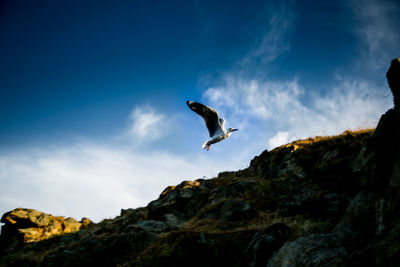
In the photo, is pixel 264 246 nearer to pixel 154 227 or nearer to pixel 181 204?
pixel 154 227

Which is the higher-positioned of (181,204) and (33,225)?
(181,204)

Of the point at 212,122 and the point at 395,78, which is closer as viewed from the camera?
the point at 395,78

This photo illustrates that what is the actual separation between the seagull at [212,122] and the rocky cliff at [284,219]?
3890 millimetres

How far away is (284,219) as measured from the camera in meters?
9.55

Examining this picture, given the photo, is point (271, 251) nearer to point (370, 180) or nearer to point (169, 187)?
point (370, 180)

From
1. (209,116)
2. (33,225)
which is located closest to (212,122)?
(209,116)

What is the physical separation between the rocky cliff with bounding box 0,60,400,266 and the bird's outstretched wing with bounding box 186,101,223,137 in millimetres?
4486

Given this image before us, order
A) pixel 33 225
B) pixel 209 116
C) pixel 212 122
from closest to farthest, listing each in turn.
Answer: pixel 209 116 < pixel 212 122 < pixel 33 225

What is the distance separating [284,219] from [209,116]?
6542 millimetres

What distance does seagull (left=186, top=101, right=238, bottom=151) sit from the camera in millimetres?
11695

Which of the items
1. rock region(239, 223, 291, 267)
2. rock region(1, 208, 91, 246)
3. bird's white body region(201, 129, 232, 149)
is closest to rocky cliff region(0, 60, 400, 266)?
rock region(239, 223, 291, 267)

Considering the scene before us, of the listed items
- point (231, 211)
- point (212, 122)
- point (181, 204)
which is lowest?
point (231, 211)

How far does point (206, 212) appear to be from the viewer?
514 inches

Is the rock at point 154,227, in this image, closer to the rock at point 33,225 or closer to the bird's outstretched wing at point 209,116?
the bird's outstretched wing at point 209,116
